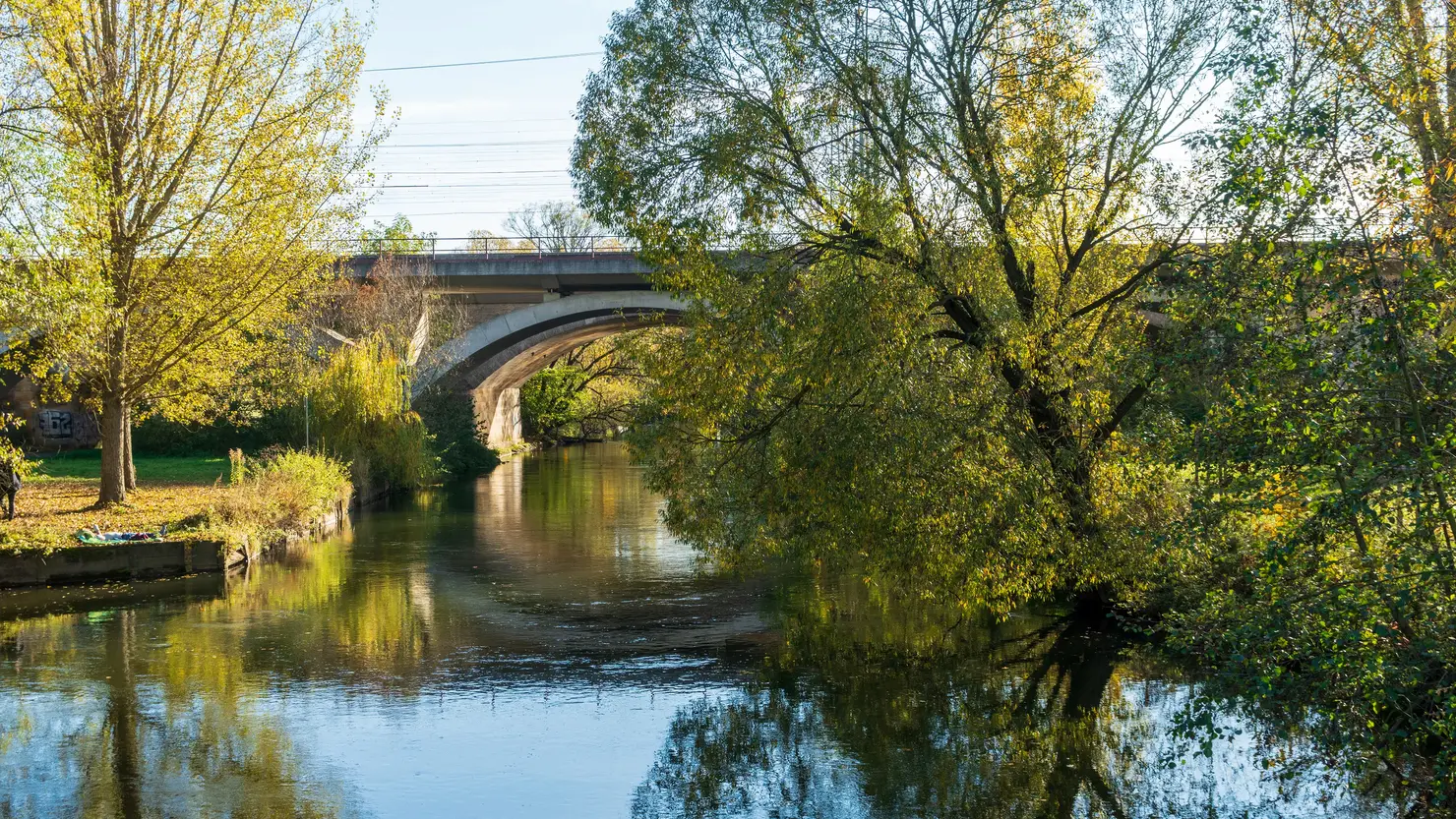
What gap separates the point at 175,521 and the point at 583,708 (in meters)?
10.4

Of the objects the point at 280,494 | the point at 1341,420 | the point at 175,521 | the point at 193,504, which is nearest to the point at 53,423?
the point at 193,504

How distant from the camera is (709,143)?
13109 millimetres

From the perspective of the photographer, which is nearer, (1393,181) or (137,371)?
(1393,181)

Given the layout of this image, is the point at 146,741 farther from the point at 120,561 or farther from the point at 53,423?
the point at 53,423

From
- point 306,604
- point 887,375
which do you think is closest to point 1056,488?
point 887,375

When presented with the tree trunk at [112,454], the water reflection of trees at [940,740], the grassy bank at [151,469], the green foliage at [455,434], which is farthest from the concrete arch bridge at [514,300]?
the water reflection of trees at [940,740]

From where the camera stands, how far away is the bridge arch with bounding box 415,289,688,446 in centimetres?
4112

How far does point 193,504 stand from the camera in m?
21.3

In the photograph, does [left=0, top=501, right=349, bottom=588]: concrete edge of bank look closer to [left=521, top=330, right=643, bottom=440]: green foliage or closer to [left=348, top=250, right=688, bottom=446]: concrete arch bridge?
[left=348, top=250, right=688, bottom=446]: concrete arch bridge

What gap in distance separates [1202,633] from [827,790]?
2.70 m

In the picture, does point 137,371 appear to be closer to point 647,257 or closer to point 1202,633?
point 647,257

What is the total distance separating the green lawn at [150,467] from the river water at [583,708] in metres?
11.4

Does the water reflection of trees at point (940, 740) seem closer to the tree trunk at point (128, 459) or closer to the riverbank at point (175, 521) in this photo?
the riverbank at point (175, 521)

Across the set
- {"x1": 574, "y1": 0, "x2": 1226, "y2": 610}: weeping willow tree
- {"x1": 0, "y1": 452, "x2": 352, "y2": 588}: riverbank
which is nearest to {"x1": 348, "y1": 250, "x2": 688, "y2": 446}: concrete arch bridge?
{"x1": 0, "y1": 452, "x2": 352, "y2": 588}: riverbank
